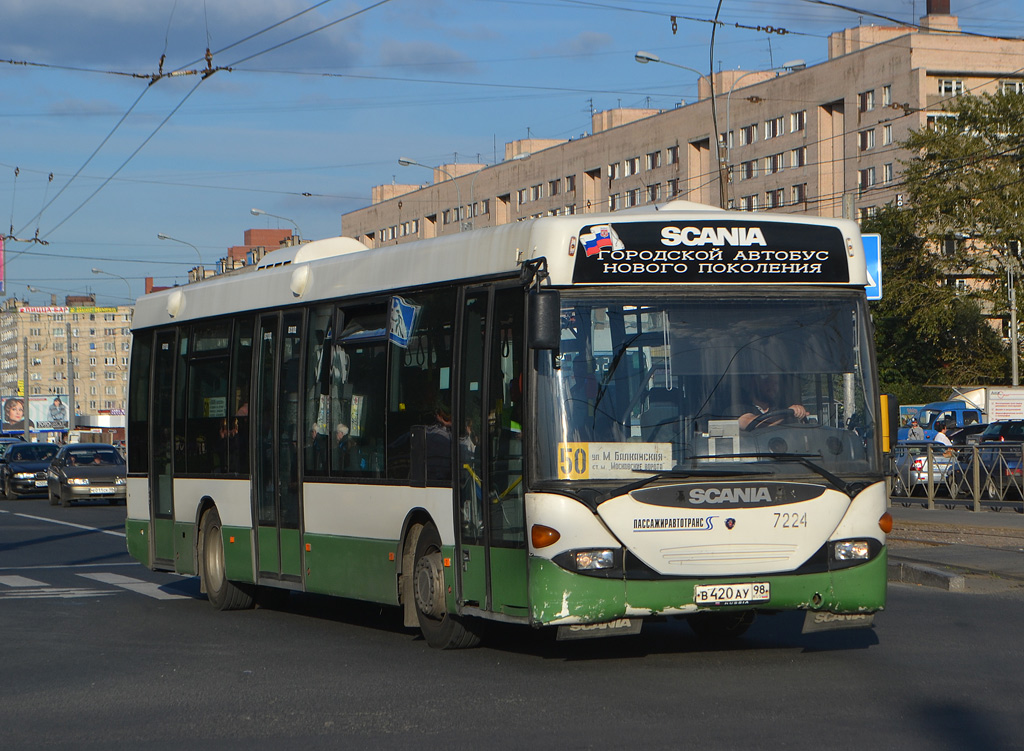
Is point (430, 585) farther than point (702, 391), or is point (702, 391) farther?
point (430, 585)

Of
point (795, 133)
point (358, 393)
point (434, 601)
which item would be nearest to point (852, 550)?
point (434, 601)

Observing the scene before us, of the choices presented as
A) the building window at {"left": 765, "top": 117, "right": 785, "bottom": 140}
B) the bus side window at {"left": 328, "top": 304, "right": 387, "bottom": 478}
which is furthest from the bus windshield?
the building window at {"left": 765, "top": 117, "right": 785, "bottom": 140}

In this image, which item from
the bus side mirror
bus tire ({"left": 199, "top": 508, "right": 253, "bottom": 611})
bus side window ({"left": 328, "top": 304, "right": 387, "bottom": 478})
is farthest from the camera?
bus tire ({"left": 199, "top": 508, "right": 253, "bottom": 611})

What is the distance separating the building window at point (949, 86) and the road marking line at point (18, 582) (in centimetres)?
6710

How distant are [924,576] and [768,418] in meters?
6.43

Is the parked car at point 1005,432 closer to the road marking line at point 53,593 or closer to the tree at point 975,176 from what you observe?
the road marking line at point 53,593

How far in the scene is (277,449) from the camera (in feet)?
40.1

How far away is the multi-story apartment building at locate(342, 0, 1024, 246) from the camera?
75562 millimetres

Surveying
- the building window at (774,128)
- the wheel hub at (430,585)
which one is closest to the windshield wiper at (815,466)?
the wheel hub at (430,585)

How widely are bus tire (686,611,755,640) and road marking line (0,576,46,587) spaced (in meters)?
8.07

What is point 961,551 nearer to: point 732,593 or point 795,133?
point 732,593

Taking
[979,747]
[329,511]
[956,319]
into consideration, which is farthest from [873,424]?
[956,319]

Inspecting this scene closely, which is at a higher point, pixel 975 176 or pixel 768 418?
pixel 975 176

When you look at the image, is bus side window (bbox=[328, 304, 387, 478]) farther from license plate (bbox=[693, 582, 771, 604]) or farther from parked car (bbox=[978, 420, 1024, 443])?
parked car (bbox=[978, 420, 1024, 443])
